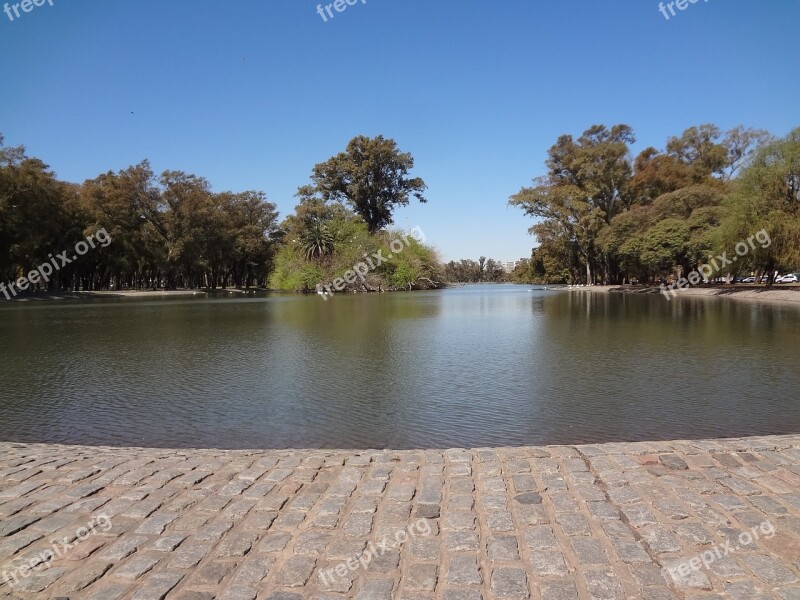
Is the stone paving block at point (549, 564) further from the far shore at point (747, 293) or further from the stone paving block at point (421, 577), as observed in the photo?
the far shore at point (747, 293)

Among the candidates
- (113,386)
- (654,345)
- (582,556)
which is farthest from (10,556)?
(654,345)

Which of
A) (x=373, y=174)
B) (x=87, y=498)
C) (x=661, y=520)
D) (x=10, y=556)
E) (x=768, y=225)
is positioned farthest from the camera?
(x=373, y=174)

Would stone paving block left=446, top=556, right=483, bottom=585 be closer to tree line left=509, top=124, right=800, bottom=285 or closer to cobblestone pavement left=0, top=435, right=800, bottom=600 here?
cobblestone pavement left=0, top=435, right=800, bottom=600

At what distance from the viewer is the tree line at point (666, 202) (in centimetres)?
3406

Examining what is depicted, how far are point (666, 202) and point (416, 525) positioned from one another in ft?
171

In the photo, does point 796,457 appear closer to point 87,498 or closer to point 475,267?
point 87,498

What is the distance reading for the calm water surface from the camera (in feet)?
23.3

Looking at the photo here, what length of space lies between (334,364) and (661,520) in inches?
369

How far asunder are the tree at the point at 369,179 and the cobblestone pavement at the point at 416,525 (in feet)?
206

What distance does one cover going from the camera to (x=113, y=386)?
10.4m

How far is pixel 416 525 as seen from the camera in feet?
12.2

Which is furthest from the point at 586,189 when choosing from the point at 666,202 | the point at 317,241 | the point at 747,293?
the point at 317,241

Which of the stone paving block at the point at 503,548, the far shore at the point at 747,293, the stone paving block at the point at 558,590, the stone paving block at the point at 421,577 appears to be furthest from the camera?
the far shore at the point at 747,293

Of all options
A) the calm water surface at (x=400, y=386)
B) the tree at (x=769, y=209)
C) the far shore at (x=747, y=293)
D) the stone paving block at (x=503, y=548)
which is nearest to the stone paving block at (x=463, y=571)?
the stone paving block at (x=503, y=548)
